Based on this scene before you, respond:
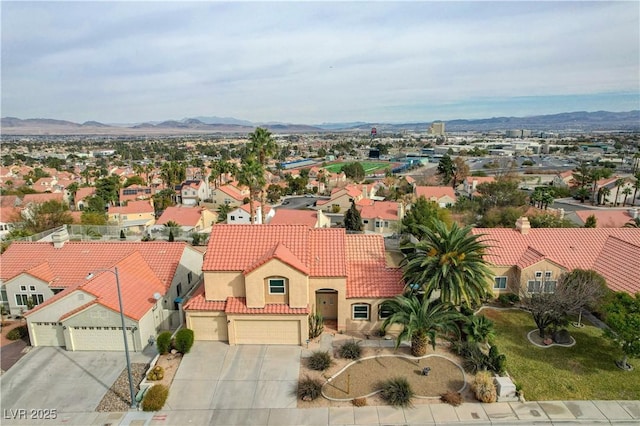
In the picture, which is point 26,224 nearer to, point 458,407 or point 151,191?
point 151,191

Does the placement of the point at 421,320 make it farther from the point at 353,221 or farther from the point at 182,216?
the point at 182,216

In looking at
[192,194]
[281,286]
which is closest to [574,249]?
[281,286]

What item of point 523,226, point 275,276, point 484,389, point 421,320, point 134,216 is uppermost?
point 523,226

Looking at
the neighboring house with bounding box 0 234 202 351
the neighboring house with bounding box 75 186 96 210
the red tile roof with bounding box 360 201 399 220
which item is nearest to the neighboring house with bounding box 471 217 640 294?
the neighboring house with bounding box 0 234 202 351

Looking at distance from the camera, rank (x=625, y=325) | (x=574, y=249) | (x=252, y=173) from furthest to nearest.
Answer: (x=252, y=173) < (x=574, y=249) < (x=625, y=325)

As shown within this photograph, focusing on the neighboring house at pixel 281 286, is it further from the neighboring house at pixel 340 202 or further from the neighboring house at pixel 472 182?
the neighboring house at pixel 472 182

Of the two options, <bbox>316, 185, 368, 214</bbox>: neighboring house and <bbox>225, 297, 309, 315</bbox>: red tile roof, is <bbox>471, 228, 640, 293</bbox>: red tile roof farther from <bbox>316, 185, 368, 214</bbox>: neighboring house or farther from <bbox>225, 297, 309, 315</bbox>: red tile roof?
<bbox>316, 185, 368, 214</bbox>: neighboring house

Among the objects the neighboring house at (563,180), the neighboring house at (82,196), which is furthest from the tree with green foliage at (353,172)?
the neighboring house at (82,196)

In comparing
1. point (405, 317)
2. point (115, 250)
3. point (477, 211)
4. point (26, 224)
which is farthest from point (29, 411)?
point (477, 211)
